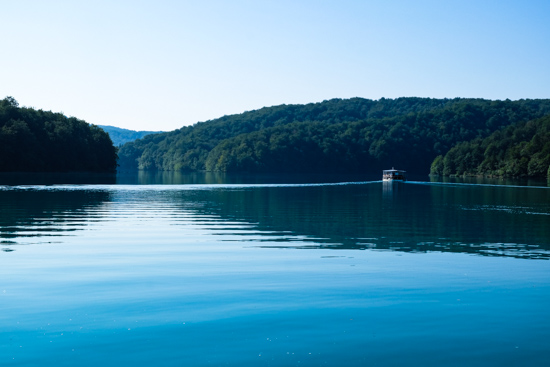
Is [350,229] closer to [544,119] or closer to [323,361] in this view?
[323,361]

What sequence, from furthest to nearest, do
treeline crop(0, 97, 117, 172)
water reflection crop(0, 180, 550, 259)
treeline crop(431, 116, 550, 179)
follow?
treeline crop(431, 116, 550, 179)
treeline crop(0, 97, 117, 172)
water reflection crop(0, 180, 550, 259)

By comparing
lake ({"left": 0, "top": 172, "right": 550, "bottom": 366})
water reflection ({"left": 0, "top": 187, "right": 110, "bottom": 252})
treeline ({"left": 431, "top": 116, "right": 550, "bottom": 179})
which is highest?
treeline ({"left": 431, "top": 116, "right": 550, "bottom": 179})

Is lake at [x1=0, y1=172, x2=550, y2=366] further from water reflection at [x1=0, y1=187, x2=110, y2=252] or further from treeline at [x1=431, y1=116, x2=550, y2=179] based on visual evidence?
treeline at [x1=431, y1=116, x2=550, y2=179]

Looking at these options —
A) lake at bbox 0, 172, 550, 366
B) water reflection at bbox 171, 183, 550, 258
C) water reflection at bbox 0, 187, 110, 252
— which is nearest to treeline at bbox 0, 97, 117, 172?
water reflection at bbox 0, 187, 110, 252

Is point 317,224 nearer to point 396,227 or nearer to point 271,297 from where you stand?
point 396,227

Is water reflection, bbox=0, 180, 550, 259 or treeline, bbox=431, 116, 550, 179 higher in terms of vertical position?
treeline, bbox=431, 116, 550, 179

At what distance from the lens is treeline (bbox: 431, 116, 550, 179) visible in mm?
150875

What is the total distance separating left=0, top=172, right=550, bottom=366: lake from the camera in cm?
1054

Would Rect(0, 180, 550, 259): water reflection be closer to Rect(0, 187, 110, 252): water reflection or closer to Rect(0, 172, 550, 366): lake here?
Rect(0, 187, 110, 252): water reflection

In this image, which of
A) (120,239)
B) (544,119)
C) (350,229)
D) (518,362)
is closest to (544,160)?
(544,119)

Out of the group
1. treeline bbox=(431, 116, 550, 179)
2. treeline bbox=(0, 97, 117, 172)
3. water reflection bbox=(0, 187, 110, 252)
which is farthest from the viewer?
treeline bbox=(431, 116, 550, 179)

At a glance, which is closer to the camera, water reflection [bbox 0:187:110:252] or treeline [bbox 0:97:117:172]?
water reflection [bbox 0:187:110:252]

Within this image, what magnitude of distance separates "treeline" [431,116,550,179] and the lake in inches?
5053

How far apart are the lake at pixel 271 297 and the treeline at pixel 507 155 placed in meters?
128
